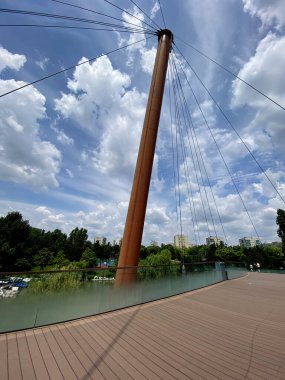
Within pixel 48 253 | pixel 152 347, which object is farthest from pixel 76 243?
pixel 152 347

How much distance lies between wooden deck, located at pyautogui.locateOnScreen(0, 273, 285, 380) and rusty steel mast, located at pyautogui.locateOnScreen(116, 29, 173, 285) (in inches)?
88.8

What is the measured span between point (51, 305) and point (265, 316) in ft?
18.3

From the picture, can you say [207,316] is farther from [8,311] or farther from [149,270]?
[8,311]

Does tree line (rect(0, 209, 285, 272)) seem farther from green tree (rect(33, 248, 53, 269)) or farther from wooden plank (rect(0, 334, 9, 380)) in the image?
wooden plank (rect(0, 334, 9, 380))

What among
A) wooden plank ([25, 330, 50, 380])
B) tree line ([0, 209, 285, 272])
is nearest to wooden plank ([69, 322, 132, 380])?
wooden plank ([25, 330, 50, 380])

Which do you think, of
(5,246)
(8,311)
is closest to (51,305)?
(8,311)

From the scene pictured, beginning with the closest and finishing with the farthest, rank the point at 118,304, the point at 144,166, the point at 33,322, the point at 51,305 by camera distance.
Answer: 1. the point at 33,322
2. the point at 51,305
3. the point at 118,304
4. the point at 144,166

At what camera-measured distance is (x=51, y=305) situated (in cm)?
554

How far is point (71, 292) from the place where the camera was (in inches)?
237

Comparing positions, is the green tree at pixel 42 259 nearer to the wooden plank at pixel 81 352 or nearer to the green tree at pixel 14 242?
the green tree at pixel 14 242

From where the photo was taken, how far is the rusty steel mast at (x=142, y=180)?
9.95 meters

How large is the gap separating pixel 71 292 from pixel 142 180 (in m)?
6.08

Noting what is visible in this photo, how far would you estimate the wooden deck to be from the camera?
3.44 meters

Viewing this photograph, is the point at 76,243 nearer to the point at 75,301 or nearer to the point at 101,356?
the point at 75,301
